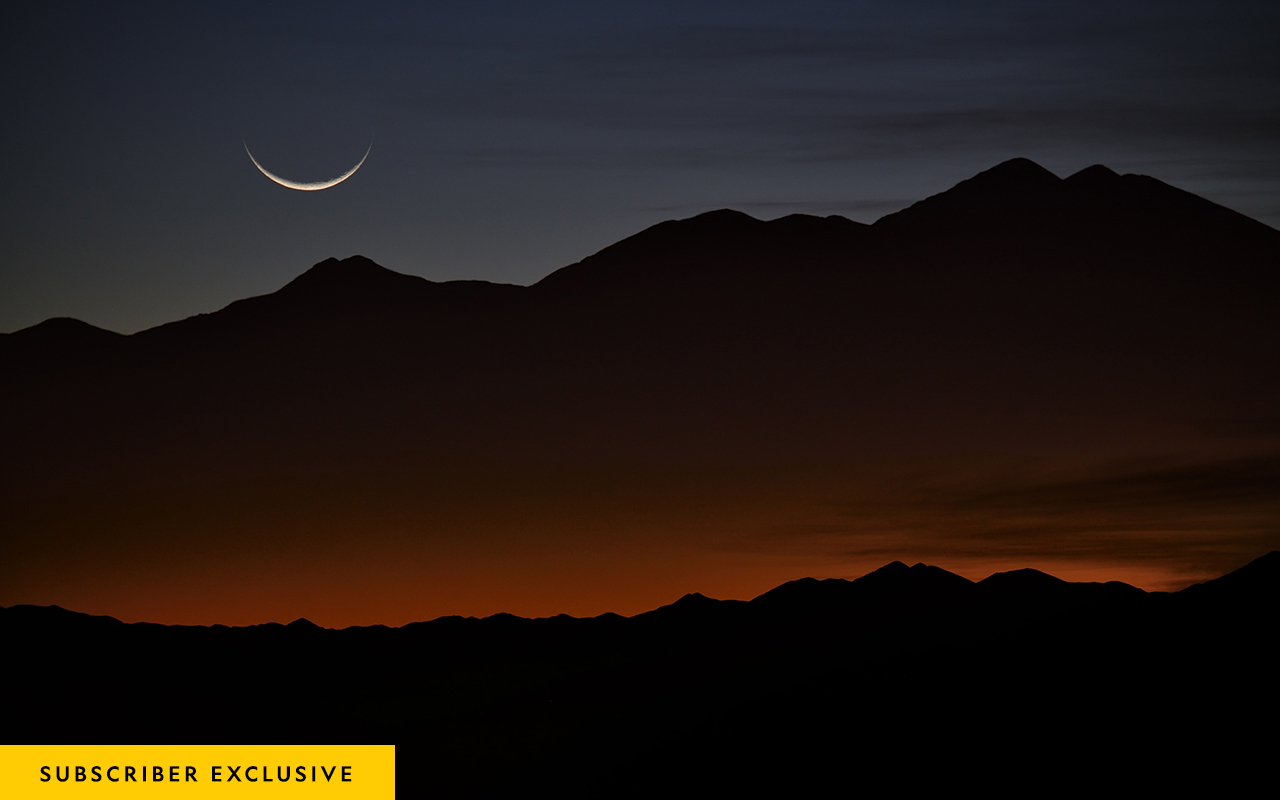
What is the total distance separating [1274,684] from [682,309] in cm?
13518

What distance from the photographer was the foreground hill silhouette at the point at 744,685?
5100cm

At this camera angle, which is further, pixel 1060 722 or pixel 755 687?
pixel 755 687

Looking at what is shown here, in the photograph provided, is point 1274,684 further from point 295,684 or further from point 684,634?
point 295,684

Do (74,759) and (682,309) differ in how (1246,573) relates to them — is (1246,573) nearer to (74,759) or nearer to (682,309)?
(74,759)

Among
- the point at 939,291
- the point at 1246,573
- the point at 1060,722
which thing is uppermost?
the point at 939,291

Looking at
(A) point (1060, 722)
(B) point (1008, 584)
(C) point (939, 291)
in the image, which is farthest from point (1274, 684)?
(C) point (939, 291)

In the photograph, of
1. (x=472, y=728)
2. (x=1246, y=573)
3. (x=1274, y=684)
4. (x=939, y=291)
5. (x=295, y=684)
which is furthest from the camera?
(x=939, y=291)

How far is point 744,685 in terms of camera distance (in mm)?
99250

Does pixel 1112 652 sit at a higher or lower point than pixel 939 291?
lower

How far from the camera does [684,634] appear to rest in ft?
431

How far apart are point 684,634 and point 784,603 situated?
12978mm

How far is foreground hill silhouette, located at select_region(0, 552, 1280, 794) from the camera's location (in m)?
51.0

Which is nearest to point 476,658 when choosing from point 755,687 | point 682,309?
point 755,687

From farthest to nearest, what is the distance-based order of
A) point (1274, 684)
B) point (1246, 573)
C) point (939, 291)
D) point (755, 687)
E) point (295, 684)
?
point (939, 291), point (295, 684), point (755, 687), point (1246, 573), point (1274, 684)
